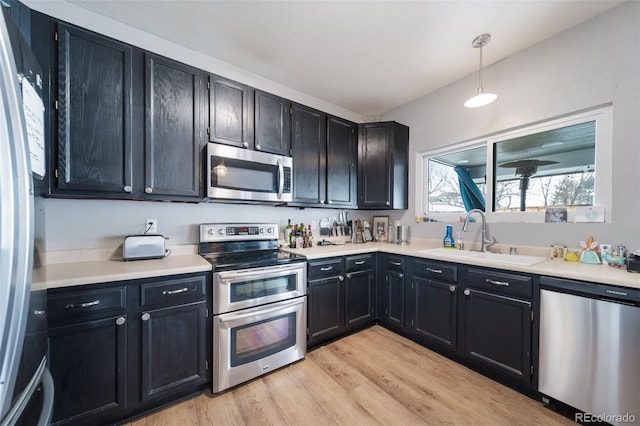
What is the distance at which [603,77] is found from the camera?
171 cm

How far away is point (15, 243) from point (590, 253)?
287cm

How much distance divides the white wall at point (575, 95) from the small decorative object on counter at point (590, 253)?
0.07m

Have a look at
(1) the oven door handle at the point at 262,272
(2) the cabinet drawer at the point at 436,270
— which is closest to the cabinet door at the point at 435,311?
(2) the cabinet drawer at the point at 436,270

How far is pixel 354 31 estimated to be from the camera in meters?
1.87

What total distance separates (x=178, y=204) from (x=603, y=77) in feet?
11.2

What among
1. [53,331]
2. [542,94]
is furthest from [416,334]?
[53,331]

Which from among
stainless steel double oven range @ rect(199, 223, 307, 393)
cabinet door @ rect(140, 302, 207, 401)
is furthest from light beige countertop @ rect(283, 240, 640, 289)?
cabinet door @ rect(140, 302, 207, 401)

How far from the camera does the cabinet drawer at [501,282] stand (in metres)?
1.60

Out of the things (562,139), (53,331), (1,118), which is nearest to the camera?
(1,118)

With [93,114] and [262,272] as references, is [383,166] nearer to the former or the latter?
[262,272]

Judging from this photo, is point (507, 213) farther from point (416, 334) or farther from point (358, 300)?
point (358, 300)

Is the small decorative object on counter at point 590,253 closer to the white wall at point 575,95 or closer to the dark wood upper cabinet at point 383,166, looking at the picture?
the white wall at point 575,95

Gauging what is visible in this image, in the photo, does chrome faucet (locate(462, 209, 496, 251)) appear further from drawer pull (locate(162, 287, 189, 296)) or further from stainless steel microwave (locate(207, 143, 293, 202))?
drawer pull (locate(162, 287, 189, 296))

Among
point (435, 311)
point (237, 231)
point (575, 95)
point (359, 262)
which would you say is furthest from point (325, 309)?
point (575, 95)
